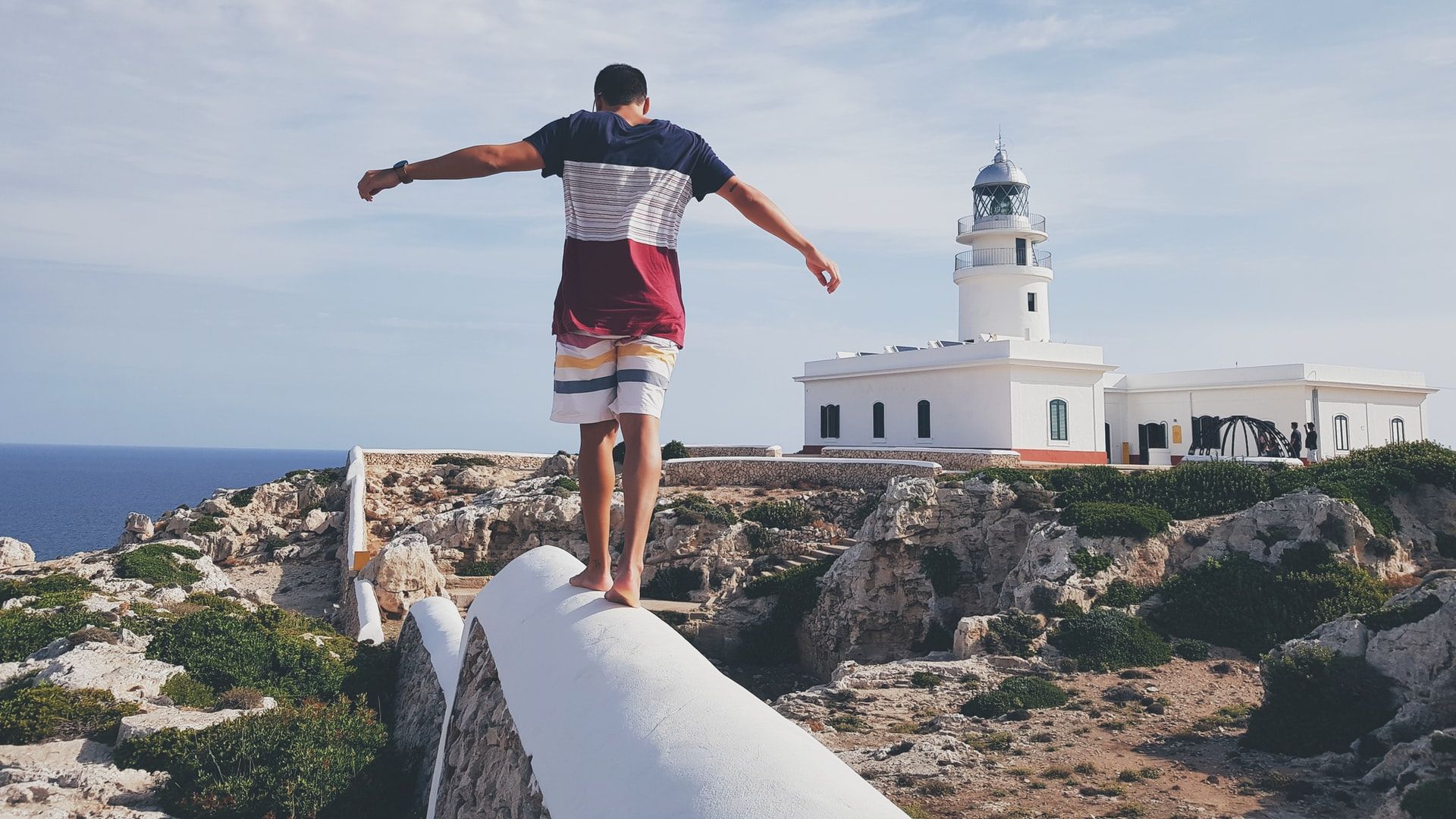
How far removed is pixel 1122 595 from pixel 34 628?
15.1 meters

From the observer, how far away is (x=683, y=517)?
27188mm

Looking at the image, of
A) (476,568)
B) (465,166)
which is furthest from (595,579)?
(476,568)

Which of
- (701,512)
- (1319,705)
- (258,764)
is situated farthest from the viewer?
(701,512)

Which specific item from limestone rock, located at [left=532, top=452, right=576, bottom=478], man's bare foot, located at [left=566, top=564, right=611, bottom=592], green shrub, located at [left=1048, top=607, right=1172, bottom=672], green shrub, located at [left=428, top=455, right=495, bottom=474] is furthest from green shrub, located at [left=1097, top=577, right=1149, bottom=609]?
green shrub, located at [left=428, top=455, right=495, bottom=474]

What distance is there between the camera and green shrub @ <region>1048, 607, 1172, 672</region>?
14.6m

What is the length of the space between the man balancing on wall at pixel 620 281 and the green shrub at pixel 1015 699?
1031 cm

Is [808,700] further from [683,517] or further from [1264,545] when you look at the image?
[683,517]

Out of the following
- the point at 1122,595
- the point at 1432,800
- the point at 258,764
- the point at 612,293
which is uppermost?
the point at 612,293

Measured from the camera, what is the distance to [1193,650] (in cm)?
1473

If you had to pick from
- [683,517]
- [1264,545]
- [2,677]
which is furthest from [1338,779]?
[683,517]

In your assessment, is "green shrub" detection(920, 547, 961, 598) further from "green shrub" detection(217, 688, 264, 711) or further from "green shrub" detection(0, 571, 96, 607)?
"green shrub" detection(217, 688, 264, 711)

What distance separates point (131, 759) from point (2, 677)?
2.41m

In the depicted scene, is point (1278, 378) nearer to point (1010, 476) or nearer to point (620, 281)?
point (1010, 476)

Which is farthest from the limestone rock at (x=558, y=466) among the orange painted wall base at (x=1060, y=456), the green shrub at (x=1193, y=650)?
the green shrub at (x=1193, y=650)
